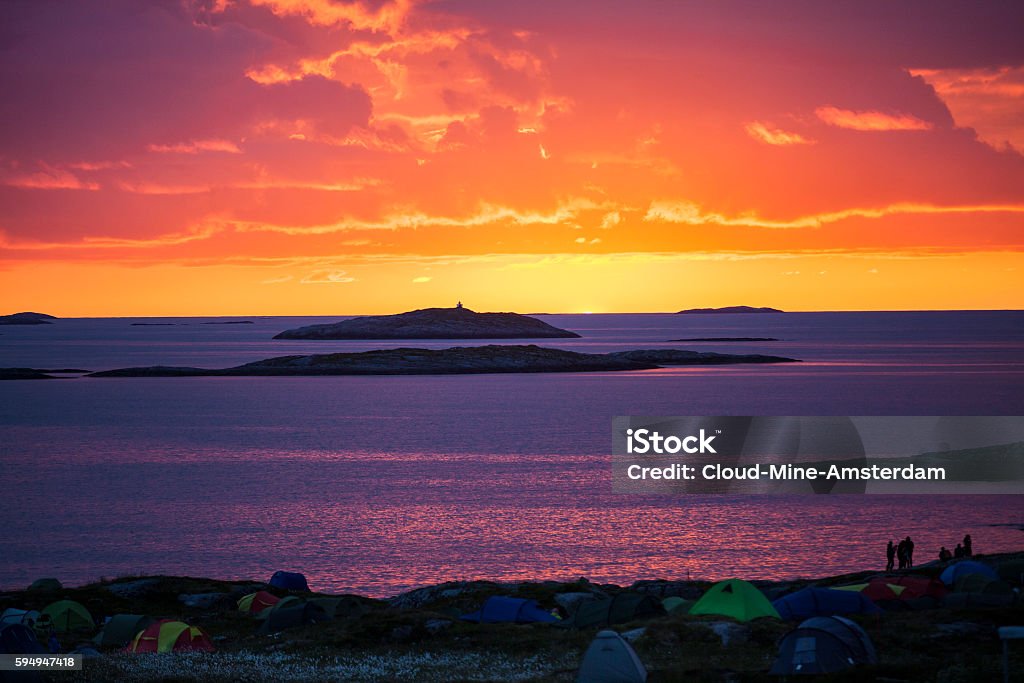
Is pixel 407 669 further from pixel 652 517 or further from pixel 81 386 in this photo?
pixel 81 386

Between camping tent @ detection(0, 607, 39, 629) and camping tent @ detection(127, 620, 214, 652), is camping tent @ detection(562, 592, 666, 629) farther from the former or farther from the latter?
camping tent @ detection(0, 607, 39, 629)

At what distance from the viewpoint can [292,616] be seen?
33281 mm

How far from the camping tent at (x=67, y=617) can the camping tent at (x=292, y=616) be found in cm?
680

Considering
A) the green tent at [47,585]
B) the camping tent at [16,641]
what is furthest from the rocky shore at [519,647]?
the green tent at [47,585]

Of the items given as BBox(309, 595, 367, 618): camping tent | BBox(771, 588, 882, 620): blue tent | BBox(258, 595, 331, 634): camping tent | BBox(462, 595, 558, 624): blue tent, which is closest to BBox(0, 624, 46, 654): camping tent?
BBox(258, 595, 331, 634): camping tent

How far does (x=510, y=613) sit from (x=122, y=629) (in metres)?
12.7

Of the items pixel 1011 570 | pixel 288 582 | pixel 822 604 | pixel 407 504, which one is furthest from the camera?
pixel 407 504

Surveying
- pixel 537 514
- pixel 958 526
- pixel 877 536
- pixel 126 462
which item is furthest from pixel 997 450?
pixel 126 462

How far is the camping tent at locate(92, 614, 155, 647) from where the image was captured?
31.9 meters

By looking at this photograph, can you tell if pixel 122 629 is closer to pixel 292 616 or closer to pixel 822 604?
pixel 292 616

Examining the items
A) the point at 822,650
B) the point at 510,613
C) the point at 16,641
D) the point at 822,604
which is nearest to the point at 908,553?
the point at 822,604

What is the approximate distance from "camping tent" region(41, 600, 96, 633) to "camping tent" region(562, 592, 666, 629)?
674 inches

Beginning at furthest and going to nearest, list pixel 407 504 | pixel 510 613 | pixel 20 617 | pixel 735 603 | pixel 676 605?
1. pixel 407 504
2. pixel 510 613
3. pixel 676 605
4. pixel 20 617
5. pixel 735 603

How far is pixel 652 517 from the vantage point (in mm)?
61031
